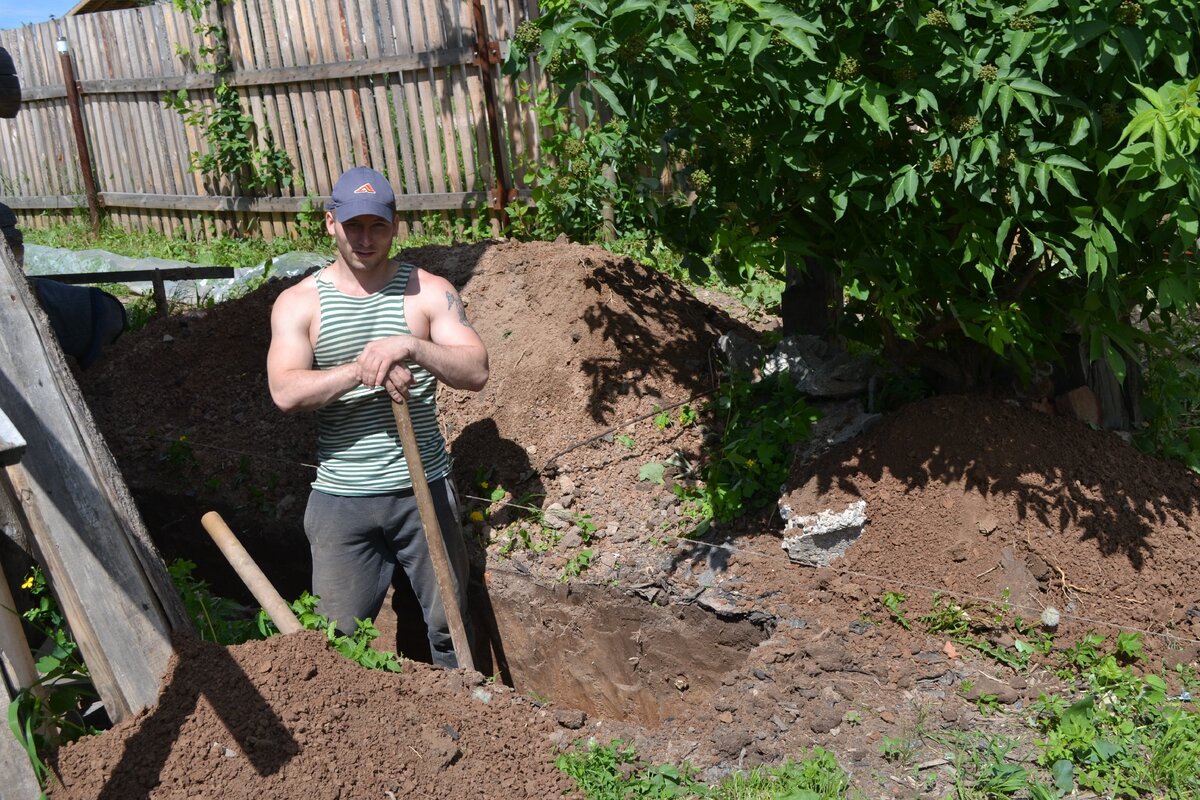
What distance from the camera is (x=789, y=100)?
2.97m

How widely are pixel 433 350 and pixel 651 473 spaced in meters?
1.35

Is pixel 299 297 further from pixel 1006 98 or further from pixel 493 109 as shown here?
pixel 493 109

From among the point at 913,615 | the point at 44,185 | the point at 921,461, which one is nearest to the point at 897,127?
the point at 921,461

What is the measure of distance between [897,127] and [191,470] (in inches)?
152

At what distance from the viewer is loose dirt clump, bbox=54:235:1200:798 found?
120 inches

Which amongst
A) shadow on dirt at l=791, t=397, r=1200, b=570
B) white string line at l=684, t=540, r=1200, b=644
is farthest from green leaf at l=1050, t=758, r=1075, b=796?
shadow on dirt at l=791, t=397, r=1200, b=570

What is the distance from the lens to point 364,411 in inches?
152

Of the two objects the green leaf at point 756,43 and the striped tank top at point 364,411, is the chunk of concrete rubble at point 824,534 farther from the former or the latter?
the green leaf at point 756,43

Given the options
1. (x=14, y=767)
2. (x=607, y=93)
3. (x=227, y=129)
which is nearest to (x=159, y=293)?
(x=227, y=129)

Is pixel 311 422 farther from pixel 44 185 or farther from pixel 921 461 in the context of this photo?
pixel 44 185

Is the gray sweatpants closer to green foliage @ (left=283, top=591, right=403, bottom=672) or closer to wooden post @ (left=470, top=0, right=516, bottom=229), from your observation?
green foliage @ (left=283, top=591, right=403, bottom=672)

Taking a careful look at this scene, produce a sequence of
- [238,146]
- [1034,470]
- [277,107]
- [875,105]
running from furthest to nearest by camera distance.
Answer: [238,146] → [277,107] → [1034,470] → [875,105]

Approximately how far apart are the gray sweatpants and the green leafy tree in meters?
1.52

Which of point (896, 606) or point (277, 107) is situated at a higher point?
point (277, 107)
